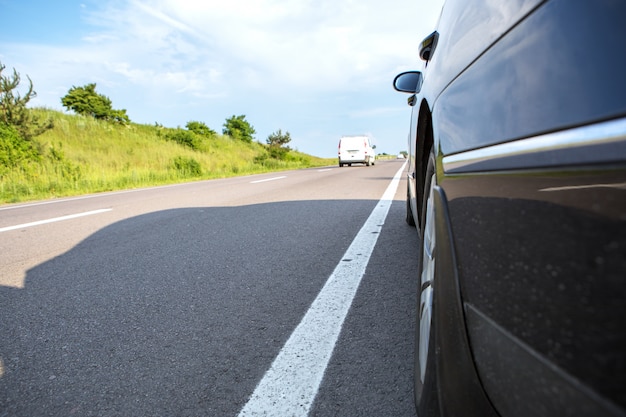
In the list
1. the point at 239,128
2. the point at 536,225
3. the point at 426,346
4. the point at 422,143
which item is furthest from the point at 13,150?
the point at 239,128

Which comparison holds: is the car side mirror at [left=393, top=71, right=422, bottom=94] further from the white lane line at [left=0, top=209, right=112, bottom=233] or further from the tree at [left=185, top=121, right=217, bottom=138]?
the tree at [left=185, top=121, right=217, bottom=138]

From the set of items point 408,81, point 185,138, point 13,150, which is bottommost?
point 13,150

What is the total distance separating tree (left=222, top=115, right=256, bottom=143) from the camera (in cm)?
4666

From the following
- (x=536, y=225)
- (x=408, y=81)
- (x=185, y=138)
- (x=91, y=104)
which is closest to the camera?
(x=536, y=225)

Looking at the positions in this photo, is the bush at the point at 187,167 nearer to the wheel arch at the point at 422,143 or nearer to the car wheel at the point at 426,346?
the wheel arch at the point at 422,143

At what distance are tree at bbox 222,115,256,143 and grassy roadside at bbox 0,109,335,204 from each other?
2731mm

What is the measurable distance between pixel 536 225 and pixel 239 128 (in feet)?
159

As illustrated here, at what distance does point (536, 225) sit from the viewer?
68cm

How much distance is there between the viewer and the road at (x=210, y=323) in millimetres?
1573

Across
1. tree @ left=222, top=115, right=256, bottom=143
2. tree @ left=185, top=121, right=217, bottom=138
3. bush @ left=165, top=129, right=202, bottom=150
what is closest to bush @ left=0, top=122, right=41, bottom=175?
bush @ left=165, top=129, right=202, bottom=150

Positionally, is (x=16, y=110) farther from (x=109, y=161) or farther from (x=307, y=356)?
(x=307, y=356)

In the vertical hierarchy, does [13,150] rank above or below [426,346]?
above

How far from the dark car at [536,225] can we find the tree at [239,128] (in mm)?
46964

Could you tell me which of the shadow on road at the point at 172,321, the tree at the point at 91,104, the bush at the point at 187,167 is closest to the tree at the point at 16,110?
the bush at the point at 187,167
